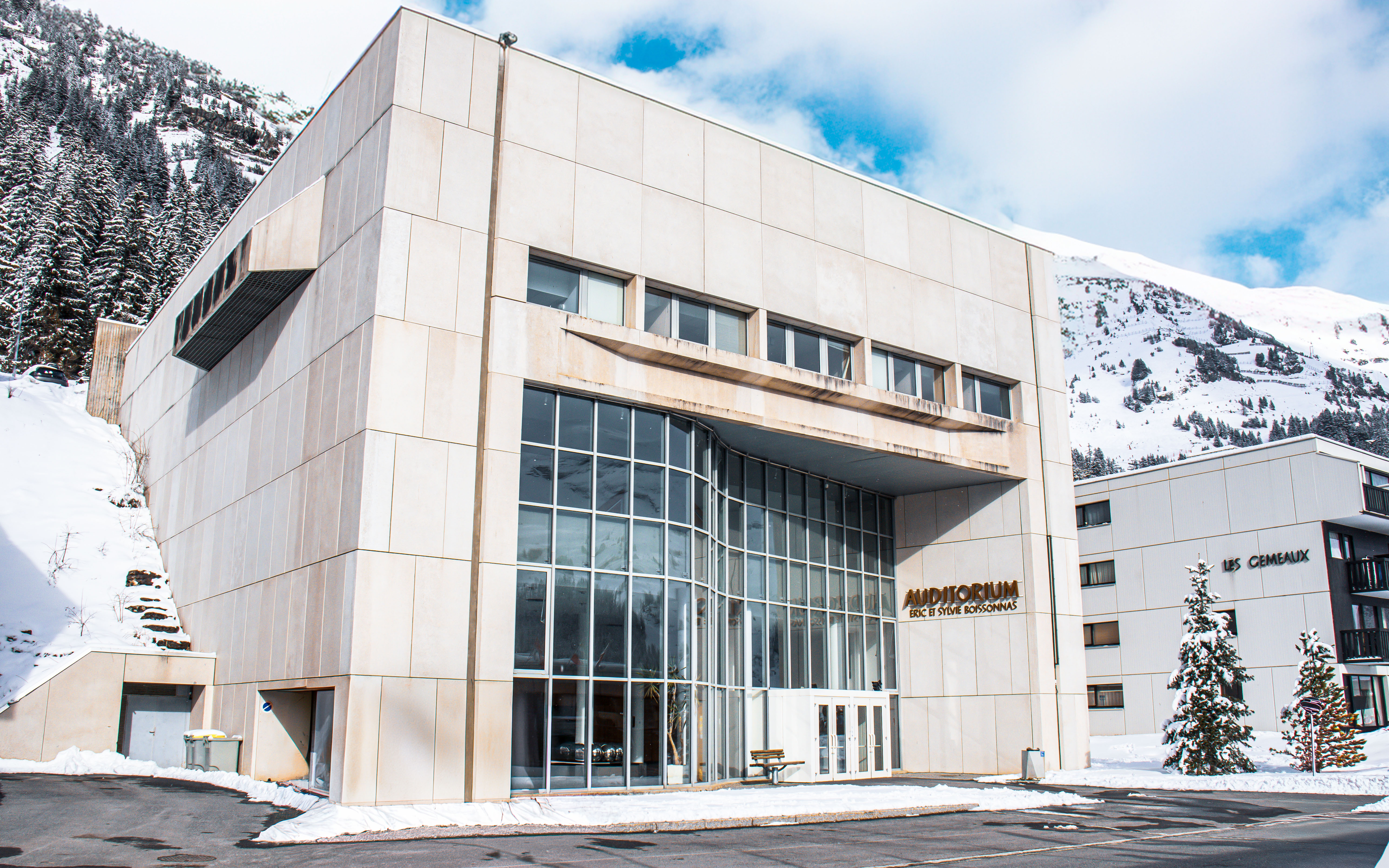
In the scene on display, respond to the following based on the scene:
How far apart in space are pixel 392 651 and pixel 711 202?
12.7 meters

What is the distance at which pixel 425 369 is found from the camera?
19.1m

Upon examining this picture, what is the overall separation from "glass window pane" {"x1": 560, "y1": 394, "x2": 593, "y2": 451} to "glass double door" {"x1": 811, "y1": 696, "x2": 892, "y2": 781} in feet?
34.4

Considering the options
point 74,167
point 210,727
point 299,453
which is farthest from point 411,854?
point 74,167

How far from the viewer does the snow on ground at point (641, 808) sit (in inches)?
585

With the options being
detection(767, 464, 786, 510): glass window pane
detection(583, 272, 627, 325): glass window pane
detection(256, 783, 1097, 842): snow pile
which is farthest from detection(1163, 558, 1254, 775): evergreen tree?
detection(583, 272, 627, 325): glass window pane

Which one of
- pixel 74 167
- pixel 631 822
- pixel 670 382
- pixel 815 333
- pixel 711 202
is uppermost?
pixel 74 167

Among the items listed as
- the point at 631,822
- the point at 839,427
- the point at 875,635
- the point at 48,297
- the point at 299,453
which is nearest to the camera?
the point at 631,822

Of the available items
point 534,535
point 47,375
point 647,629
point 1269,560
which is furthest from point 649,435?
point 47,375

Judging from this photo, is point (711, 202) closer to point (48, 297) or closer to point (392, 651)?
point (392, 651)

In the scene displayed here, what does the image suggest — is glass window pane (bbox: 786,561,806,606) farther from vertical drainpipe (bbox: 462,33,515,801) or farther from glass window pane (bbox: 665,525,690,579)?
vertical drainpipe (bbox: 462,33,515,801)

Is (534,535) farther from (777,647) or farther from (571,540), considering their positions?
(777,647)

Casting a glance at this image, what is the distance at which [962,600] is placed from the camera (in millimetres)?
29891

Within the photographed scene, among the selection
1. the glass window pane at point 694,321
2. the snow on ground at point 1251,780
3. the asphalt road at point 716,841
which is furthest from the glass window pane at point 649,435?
the snow on ground at point 1251,780

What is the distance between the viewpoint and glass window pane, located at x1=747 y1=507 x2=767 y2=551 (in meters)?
26.6
